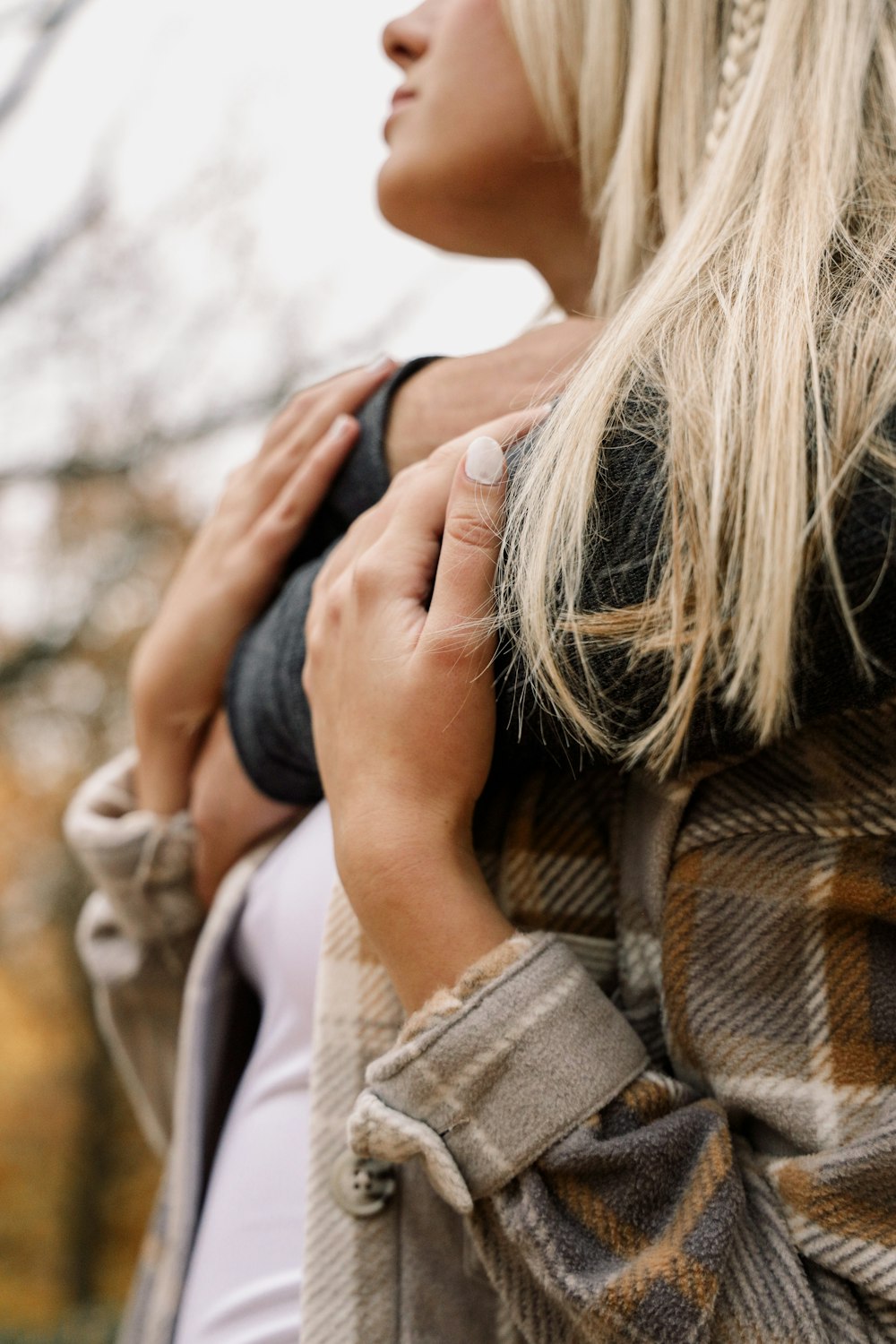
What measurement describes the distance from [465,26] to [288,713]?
0.94 m

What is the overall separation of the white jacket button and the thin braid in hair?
102 cm

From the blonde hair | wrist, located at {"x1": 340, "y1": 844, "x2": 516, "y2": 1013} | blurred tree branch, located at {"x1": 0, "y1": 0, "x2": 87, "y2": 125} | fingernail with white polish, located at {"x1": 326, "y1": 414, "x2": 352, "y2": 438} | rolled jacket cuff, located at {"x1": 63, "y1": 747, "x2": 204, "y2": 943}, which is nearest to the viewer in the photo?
the blonde hair

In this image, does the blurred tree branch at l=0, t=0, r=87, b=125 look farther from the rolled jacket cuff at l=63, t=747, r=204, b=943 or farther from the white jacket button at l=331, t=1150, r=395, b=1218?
the white jacket button at l=331, t=1150, r=395, b=1218

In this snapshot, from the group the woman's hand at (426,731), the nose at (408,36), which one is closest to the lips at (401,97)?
the nose at (408,36)

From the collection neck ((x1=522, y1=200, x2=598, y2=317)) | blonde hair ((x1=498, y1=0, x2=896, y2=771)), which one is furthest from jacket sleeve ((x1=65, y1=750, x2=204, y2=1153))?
neck ((x1=522, y1=200, x2=598, y2=317))

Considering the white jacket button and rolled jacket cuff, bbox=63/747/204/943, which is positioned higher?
rolled jacket cuff, bbox=63/747/204/943

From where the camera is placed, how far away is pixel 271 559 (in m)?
1.26

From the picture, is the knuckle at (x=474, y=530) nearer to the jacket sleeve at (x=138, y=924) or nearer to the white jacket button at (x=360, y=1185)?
the white jacket button at (x=360, y=1185)

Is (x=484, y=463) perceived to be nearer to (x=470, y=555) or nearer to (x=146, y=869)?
(x=470, y=555)

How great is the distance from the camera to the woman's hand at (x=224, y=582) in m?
1.22

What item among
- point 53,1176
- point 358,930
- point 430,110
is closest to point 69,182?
point 430,110

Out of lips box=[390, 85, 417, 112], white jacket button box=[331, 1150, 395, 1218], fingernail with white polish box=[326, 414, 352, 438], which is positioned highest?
lips box=[390, 85, 417, 112]

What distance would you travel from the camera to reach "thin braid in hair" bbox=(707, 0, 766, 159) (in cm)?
100

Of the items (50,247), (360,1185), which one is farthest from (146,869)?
(50,247)
